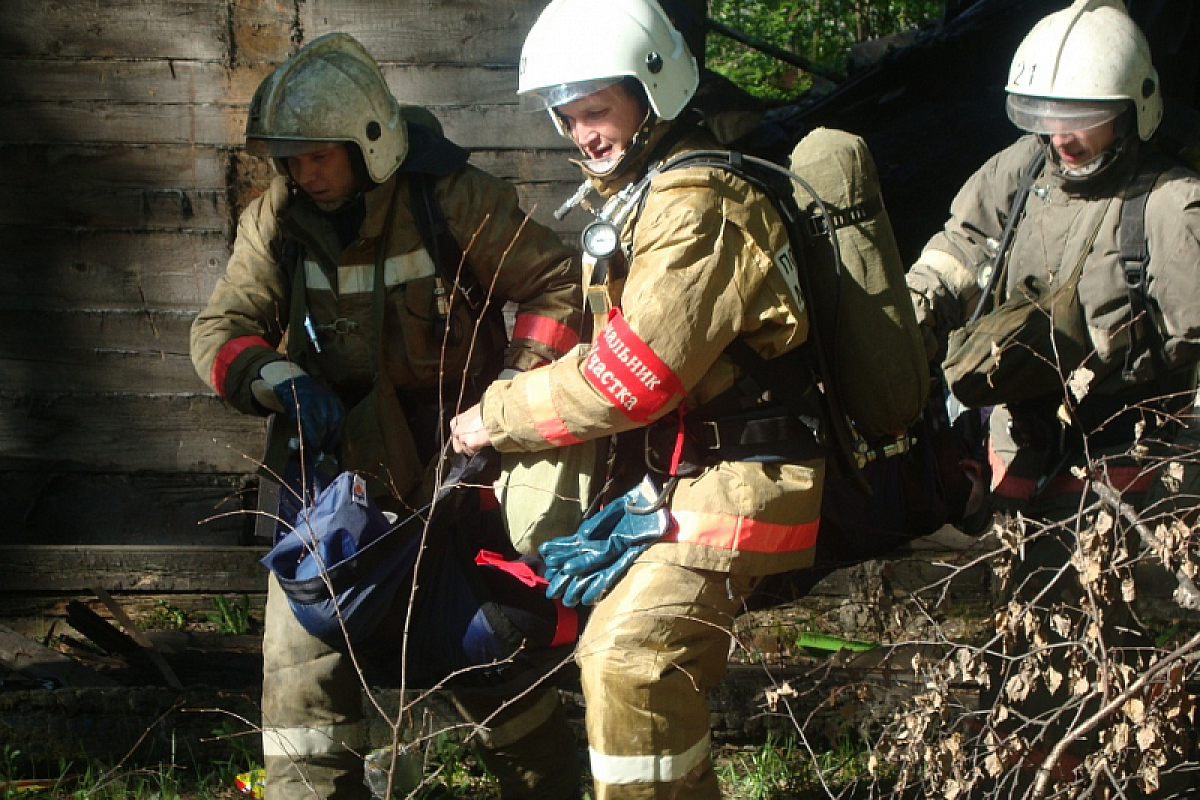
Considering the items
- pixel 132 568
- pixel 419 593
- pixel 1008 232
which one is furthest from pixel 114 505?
pixel 1008 232

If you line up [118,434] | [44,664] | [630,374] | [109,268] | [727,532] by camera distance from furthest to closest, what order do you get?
[118,434]
[109,268]
[44,664]
[727,532]
[630,374]

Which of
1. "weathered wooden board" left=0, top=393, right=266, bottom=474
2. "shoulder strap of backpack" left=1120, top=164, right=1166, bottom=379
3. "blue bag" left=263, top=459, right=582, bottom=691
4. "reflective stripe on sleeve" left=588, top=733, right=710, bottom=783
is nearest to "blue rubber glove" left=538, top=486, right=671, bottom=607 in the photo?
"blue bag" left=263, top=459, right=582, bottom=691

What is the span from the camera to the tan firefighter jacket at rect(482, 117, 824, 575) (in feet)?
9.91

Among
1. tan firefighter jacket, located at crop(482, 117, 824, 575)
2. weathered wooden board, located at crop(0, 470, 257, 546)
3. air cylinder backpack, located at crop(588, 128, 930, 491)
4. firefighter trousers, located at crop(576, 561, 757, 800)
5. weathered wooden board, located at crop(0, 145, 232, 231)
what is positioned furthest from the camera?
weathered wooden board, located at crop(0, 470, 257, 546)

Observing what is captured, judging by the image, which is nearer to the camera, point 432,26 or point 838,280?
point 838,280

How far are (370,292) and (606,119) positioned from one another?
3.32 feet

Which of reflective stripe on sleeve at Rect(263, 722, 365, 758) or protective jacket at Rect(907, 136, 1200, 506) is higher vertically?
protective jacket at Rect(907, 136, 1200, 506)

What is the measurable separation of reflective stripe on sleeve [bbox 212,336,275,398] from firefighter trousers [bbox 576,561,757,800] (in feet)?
4.77

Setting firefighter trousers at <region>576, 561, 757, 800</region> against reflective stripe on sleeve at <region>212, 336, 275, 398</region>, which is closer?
firefighter trousers at <region>576, 561, 757, 800</region>

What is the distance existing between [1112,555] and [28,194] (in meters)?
4.48

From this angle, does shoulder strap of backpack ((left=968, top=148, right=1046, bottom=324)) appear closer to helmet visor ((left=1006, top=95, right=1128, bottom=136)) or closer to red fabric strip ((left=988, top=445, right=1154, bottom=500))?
helmet visor ((left=1006, top=95, right=1128, bottom=136))

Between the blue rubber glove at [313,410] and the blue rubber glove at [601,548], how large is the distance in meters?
0.78

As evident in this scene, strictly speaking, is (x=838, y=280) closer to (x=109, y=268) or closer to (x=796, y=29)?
(x=109, y=268)

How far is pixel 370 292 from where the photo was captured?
395 centimetres
